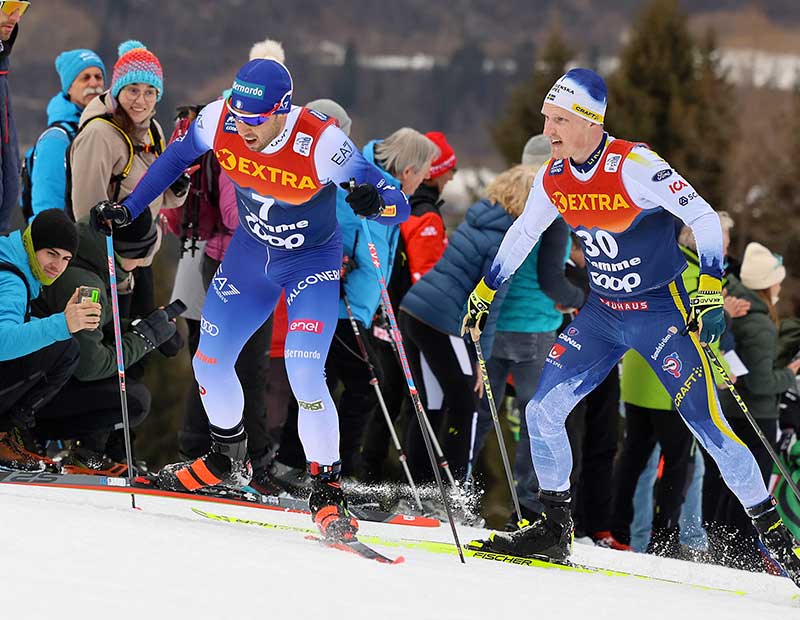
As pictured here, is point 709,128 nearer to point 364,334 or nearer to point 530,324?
point 530,324

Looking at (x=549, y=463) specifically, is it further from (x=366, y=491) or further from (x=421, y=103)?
(x=421, y=103)

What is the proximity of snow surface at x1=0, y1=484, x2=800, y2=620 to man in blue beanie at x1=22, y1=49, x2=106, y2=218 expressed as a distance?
181 cm

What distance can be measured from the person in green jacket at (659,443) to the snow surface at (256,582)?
1293 mm

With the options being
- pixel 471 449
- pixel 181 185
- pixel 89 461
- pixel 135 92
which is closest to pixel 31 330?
pixel 89 461

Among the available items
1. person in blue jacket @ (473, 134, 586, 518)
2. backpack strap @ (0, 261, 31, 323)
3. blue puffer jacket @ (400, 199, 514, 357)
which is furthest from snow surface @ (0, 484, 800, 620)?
blue puffer jacket @ (400, 199, 514, 357)

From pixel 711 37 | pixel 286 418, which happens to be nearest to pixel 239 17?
pixel 711 37

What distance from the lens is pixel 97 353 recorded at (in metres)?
6.07

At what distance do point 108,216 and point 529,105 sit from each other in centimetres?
3209

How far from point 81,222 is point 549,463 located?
9.53 feet

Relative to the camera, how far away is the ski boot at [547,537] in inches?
219

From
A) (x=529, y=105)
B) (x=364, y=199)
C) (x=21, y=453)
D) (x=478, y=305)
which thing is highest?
(x=529, y=105)

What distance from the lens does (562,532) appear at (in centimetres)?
557

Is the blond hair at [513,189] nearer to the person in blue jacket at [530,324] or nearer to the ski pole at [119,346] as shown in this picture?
the person in blue jacket at [530,324]

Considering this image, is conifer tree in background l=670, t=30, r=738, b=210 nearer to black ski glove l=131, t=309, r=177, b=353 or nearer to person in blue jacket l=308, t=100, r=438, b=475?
person in blue jacket l=308, t=100, r=438, b=475
